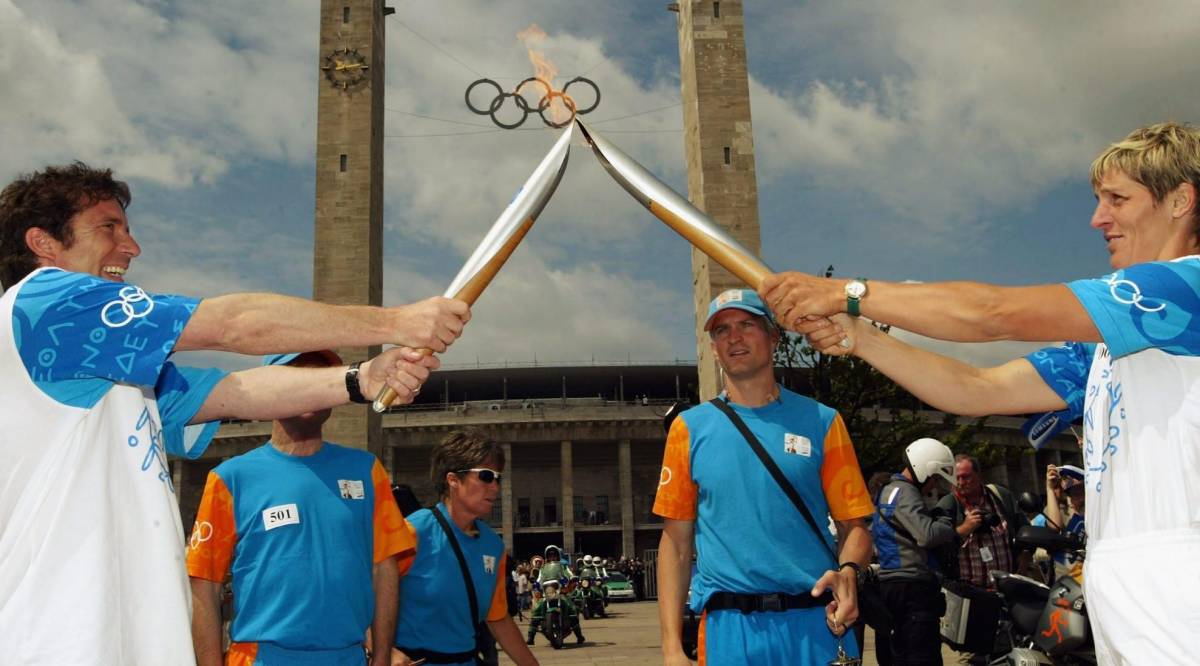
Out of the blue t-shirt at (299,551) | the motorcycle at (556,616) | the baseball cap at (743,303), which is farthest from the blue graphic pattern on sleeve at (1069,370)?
the motorcycle at (556,616)

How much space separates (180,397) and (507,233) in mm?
1285

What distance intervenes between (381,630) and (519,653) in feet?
3.13

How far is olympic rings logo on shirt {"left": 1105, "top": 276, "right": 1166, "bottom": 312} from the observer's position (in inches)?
87.1

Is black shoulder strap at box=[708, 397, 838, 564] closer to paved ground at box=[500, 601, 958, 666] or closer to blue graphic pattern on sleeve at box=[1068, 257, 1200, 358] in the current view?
blue graphic pattern on sleeve at box=[1068, 257, 1200, 358]

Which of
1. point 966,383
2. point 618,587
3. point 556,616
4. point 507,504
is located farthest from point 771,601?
point 507,504

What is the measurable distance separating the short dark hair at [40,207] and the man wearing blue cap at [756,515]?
225 cm

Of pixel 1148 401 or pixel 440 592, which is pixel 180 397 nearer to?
pixel 440 592

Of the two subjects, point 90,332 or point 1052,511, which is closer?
point 90,332

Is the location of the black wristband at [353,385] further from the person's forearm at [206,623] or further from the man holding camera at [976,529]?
the man holding camera at [976,529]

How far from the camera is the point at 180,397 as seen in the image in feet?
9.39

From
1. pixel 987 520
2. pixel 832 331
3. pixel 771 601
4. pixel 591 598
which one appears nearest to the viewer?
pixel 832 331

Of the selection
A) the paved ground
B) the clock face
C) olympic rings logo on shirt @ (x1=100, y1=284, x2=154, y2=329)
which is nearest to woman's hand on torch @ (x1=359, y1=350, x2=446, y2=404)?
olympic rings logo on shirt @ (x1=100, y1=284, x2=154, y2=329)

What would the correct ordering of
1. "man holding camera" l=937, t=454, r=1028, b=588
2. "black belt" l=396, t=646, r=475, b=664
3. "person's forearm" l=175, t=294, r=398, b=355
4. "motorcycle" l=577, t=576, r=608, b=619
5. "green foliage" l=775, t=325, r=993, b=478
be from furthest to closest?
"motorcycle" l=577, t=576, r=608, b=619 < "green foliage" l=775, t=325, r=993, b=478 < "man holding camera" l=937, t=454, r=1028, b=588 < "black belt" l=396, t=646, r=475, b=664 < "person's forearm" l=175, t=294, r=398, b=355

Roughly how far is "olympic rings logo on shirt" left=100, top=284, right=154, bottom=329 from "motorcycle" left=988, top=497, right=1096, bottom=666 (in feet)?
15.9
